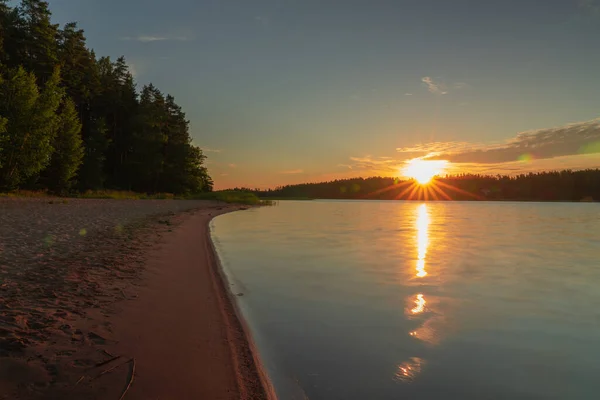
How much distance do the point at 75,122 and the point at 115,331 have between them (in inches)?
2142

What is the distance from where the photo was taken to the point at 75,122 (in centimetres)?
4928

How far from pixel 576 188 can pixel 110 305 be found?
206m

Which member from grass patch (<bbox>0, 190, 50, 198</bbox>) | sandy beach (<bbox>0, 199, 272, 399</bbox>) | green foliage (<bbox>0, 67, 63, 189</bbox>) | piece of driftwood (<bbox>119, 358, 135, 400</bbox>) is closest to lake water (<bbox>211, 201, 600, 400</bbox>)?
sandy beach (<bbox>0, 199, 272, 399</bbox>)

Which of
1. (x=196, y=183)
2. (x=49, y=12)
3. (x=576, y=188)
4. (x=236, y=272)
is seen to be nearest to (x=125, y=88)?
(x=49, y=12)

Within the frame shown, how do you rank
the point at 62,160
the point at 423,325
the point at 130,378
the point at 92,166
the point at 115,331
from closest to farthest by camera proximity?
the point at 130,378
the point at 115,331
the point at 423,325
the point at 62,160
the point at 92,166

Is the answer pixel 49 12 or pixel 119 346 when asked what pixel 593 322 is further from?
pixel 49 12

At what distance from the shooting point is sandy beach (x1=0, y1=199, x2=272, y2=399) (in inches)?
159

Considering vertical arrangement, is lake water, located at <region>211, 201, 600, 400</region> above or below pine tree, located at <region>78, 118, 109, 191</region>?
below

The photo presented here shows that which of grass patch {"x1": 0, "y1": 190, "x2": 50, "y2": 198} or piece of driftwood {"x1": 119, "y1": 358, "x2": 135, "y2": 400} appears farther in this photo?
grass patch {"x1": 0, "y1": 190, "x2": 50, "y2": 198}

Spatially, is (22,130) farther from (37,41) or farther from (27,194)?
(37,41)

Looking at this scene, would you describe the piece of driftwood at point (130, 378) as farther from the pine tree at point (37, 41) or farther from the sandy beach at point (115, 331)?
the pine tree at point (37, 41)

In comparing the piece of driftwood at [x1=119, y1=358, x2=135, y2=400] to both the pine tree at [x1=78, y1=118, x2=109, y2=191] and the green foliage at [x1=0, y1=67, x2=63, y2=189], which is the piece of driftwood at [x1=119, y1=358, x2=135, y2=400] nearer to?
the green foliage at [x1=0, y1=67, x2=63, y2=189]

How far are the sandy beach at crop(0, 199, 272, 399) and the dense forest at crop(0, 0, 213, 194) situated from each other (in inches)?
1408

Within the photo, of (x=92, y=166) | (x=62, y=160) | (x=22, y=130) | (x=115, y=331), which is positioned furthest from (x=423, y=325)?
(x=92, y=166)
